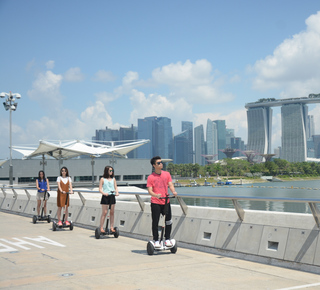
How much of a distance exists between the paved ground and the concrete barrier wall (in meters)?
0.28

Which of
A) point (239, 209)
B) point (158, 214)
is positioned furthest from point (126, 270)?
point (239, 209)

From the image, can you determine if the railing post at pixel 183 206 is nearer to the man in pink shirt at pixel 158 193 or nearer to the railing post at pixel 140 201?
the man in pink shirt at pixel 158 193

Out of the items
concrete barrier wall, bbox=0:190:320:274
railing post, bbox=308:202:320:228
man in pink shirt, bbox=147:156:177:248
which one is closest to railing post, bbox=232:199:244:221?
concrete barrier wall, bbox=0:190:320:274

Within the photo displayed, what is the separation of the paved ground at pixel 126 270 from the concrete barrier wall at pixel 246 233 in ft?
0.93

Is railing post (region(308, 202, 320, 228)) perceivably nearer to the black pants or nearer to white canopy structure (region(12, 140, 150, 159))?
the black pants

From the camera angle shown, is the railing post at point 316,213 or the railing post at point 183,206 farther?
the railing post at point 183,206

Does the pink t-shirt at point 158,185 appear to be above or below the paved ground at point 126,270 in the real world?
above

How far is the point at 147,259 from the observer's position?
9898 millimetres

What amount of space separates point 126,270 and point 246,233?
2811 millimetres

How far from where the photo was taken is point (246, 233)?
9.90 m

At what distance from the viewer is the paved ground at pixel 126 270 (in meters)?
7.46

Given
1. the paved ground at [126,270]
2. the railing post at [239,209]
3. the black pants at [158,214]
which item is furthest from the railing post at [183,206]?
the railing post at [239,209]

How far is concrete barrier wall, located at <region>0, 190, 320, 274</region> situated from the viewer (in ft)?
28.1

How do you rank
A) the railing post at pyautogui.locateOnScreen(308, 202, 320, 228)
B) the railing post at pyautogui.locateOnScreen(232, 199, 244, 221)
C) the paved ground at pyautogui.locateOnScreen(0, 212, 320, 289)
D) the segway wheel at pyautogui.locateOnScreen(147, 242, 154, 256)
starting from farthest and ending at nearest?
1. the segway wheel at pyautogui.locateOnScreen(147, 242, 154, 256)
2. the railing post at pyautogui.locateOnScreen(232, 199, 244, 221)
3. the railing post at pyautogui.locateOnScreen(308, 202, 320, 228)
4. the paved ground at pyautogui.locateOnScreen(0, 212, 320, 289)
